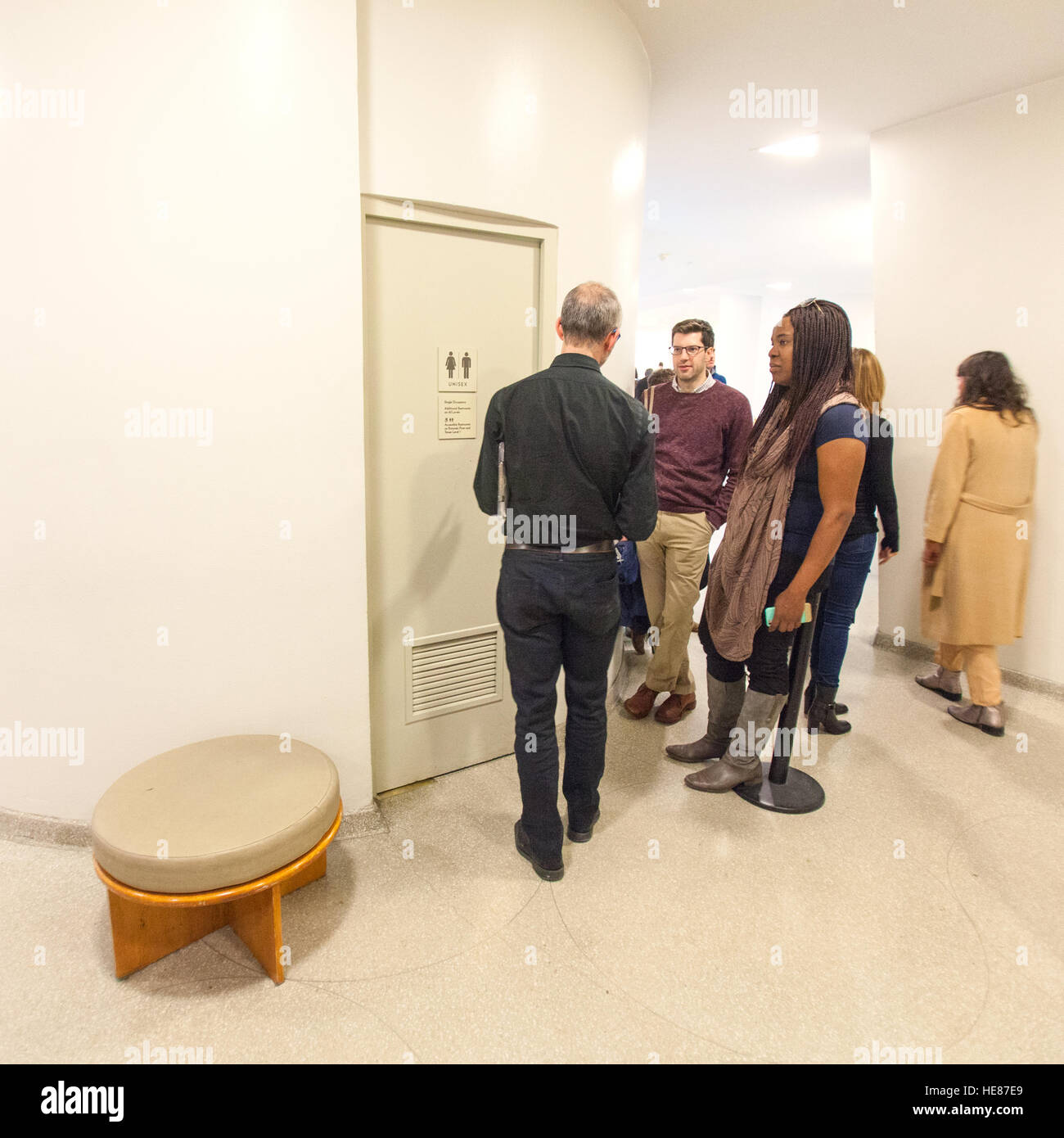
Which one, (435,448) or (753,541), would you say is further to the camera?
(435,448)

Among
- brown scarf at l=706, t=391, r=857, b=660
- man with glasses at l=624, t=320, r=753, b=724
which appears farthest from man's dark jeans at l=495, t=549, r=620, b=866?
man with glasses at l=624, t=320, r=753, b=724

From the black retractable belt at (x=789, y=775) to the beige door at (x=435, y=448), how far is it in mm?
1070

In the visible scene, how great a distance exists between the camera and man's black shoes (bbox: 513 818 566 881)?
2.02 metres

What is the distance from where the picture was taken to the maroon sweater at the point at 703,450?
2.89 metres

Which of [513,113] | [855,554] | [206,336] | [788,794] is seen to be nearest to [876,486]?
[855,554]

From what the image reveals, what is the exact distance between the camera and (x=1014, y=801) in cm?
250

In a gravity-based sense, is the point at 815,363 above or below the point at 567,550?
above

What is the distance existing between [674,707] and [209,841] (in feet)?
6.88

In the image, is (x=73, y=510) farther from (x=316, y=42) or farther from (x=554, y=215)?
(x=554, y=215)

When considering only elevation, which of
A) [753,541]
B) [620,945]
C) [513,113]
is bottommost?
[620,945]

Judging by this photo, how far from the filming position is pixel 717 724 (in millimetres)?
2648

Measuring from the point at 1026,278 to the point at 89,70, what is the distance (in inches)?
155

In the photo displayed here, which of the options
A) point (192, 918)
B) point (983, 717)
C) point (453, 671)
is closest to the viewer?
point (192, 918)

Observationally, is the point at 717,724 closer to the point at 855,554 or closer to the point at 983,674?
the point at 855,554
